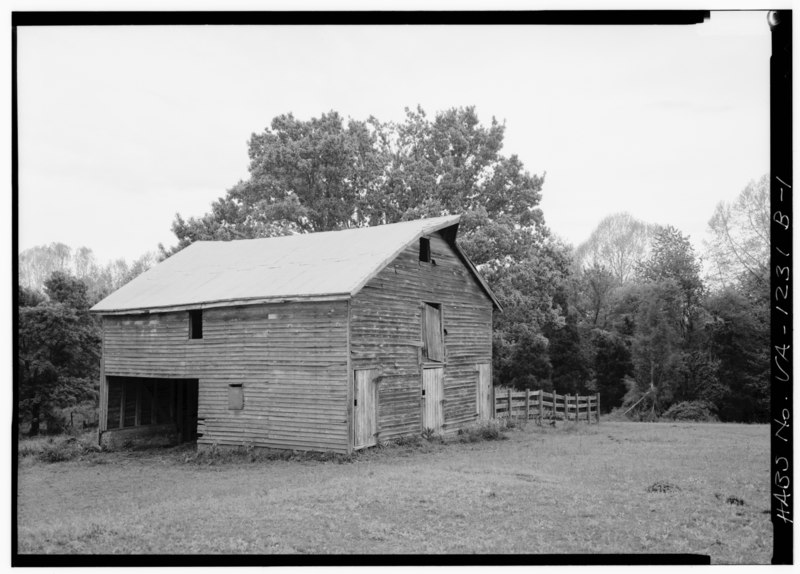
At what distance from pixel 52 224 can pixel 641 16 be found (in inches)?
395

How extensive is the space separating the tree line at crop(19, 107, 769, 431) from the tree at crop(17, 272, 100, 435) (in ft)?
0.19

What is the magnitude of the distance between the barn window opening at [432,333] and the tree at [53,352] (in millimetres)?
14349

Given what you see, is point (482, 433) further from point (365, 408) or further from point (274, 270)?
point (274, 270)

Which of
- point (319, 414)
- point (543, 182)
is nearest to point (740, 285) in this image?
point (543, 182)

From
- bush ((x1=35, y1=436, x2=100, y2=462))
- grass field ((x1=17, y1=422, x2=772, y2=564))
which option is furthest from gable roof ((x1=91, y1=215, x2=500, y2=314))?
grass field ((x1=17, y1=422, x2=772, y2=564))

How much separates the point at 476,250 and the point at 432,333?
908 cm

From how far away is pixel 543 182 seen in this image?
105 ft

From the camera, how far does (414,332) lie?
66.2 ft

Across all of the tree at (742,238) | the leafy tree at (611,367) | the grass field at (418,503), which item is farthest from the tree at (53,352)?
the leafy tree at (611,367)

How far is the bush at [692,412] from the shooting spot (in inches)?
1268

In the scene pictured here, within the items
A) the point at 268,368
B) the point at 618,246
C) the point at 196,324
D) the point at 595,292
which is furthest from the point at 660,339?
the point at 196,324

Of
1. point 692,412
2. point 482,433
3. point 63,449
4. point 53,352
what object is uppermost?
point 53,352

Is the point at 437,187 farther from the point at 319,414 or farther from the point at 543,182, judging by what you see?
the point at 319,414

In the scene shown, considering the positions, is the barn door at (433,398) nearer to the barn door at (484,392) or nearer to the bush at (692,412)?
the barn door at (484,392)
